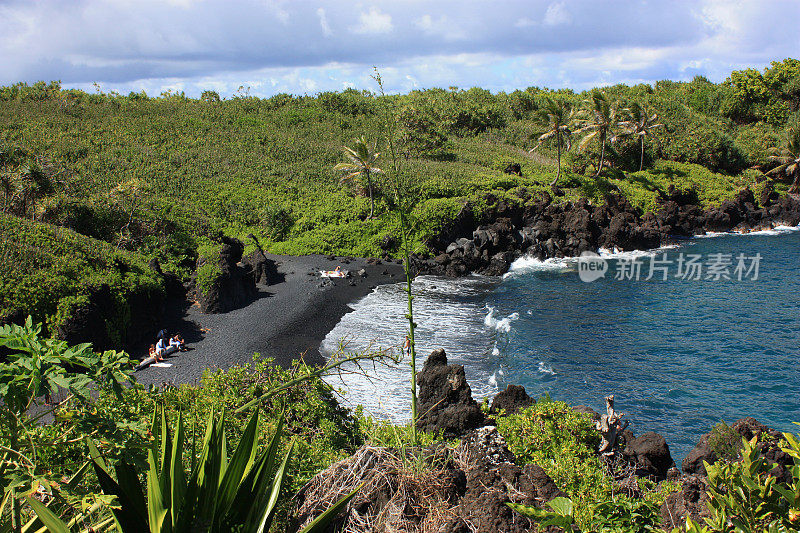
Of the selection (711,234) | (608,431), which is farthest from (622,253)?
(608,431)

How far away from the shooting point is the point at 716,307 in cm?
2650

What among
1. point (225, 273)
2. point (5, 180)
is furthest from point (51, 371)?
point (5, 180)

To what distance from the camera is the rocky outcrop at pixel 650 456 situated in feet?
40.4

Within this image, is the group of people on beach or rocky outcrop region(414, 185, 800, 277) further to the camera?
rocky outcrop region(414, 185, 800, 277)

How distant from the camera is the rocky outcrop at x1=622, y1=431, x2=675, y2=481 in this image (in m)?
12.3

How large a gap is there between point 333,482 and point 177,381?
14338mm

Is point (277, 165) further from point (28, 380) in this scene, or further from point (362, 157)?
point (28, 380)

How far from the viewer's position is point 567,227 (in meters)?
37.8

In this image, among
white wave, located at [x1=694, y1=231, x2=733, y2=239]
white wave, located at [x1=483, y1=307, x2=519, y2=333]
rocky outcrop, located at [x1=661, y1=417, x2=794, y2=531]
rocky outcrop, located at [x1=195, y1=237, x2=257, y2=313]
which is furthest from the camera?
white wave, located at [x1=694, y1=231, x2=733, y2=239]

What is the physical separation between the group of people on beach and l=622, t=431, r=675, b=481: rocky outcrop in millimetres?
16160

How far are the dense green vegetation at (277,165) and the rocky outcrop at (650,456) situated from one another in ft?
41.5

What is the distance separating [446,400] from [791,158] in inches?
1961

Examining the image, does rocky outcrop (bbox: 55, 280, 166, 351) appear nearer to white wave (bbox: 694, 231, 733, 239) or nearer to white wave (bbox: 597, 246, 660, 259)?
white wave (bbox: 597, 246, 660, 259)

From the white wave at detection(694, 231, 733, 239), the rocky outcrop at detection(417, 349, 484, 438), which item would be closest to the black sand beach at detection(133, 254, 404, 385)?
the rocky outcrop at detection(417, 349, 484, 438)
